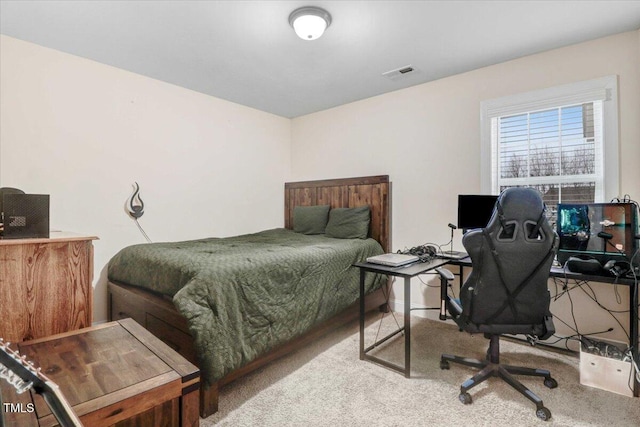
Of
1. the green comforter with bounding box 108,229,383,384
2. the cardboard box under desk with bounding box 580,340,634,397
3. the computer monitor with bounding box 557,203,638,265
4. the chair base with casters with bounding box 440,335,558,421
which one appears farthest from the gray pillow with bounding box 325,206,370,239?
the cardboard box under desk with bounding box 580,340,634,397

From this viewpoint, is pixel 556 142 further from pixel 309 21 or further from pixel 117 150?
pixel 117 150

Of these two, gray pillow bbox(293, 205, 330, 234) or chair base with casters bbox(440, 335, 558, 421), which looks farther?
gray pillow bbox(293, 205, 330, 234)

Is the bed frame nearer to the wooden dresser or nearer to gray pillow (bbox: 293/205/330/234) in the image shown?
gray pillow (bbox: 293/205/330/234)

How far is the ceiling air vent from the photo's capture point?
9.53 feet

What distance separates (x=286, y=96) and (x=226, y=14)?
156 cm

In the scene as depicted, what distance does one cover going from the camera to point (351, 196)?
3814 mm

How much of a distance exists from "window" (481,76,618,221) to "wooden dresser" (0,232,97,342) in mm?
3101

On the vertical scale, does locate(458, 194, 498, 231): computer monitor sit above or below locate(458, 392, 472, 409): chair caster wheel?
above

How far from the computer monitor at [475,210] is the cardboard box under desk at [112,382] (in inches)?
94.6

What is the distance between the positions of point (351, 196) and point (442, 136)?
1.23 metres

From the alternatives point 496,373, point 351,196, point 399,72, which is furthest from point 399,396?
point 399,72

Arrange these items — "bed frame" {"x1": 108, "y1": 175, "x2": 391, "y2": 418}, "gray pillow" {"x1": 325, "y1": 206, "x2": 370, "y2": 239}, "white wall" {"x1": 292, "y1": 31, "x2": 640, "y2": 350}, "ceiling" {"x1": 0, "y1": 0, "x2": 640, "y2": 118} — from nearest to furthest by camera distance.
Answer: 1. "bed frame" {"x1": 108, "y1": 175, "x2": 391, "y2": 418}
2. "ceiling" {"x1": 0, "y1": 0, "x2": 640, "y2": 118}
3. "white wall" {"x1": 292, "y1": 31, "x2": 640, "y2": 350}
4. "gray pillow" {"x1": 325, "y1": 206, "x2": 370, "y2": 239}

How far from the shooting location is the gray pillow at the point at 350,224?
11.4 ft

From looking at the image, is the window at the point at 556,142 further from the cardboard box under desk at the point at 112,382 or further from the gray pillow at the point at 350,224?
the cardboard box under desk at the point at 112,382
